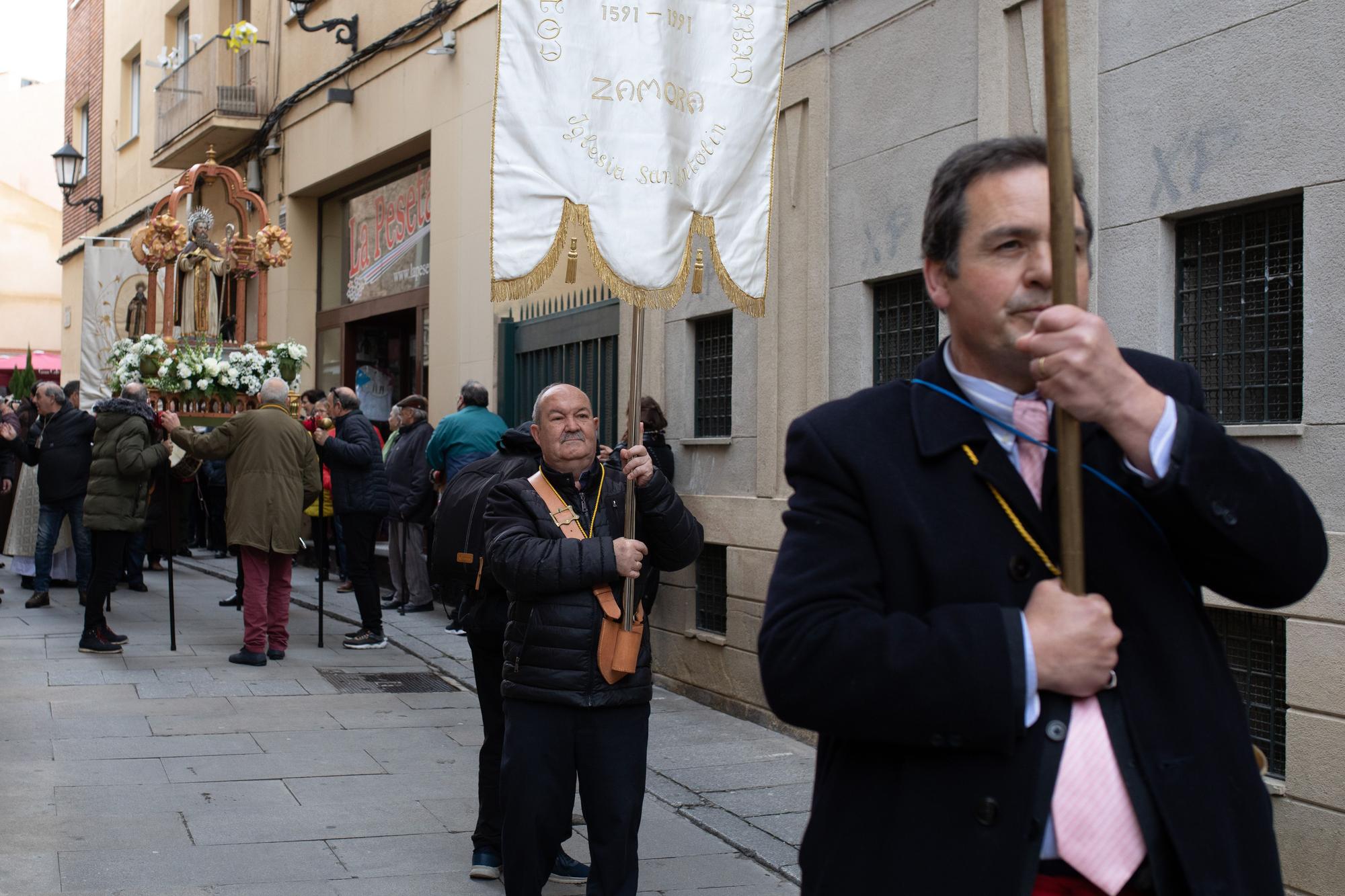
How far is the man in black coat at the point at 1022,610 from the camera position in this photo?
1869 mm

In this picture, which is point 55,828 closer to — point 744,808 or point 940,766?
point 744,808

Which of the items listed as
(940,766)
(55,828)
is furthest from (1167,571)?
(55,828)

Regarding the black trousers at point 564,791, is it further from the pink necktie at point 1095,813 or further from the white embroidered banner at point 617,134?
the pink necktie at point 1095,813

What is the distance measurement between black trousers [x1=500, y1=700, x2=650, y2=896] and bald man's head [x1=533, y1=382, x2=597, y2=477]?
811mm

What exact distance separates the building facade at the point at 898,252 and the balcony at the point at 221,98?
6.71ft

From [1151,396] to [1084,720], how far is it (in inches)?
16.7

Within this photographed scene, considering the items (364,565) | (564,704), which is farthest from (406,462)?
(564,704)

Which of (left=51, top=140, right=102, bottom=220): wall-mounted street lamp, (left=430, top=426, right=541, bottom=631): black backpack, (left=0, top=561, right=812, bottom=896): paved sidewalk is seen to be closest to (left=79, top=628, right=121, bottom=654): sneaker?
(left=0, top=561, right=812, bottom=896): paved sidewalk

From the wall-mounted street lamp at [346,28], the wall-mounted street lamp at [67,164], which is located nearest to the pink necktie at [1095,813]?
the wall-mounted street lamp at [346,28]

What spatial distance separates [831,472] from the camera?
2.01 metres

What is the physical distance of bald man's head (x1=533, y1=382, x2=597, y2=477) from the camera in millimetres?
5027

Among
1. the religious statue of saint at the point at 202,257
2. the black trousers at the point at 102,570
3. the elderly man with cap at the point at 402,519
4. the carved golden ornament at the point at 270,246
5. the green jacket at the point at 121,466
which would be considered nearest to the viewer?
the black trousers at the point at 102,570

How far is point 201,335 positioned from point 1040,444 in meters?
12.2

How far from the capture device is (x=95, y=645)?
1086 cm
